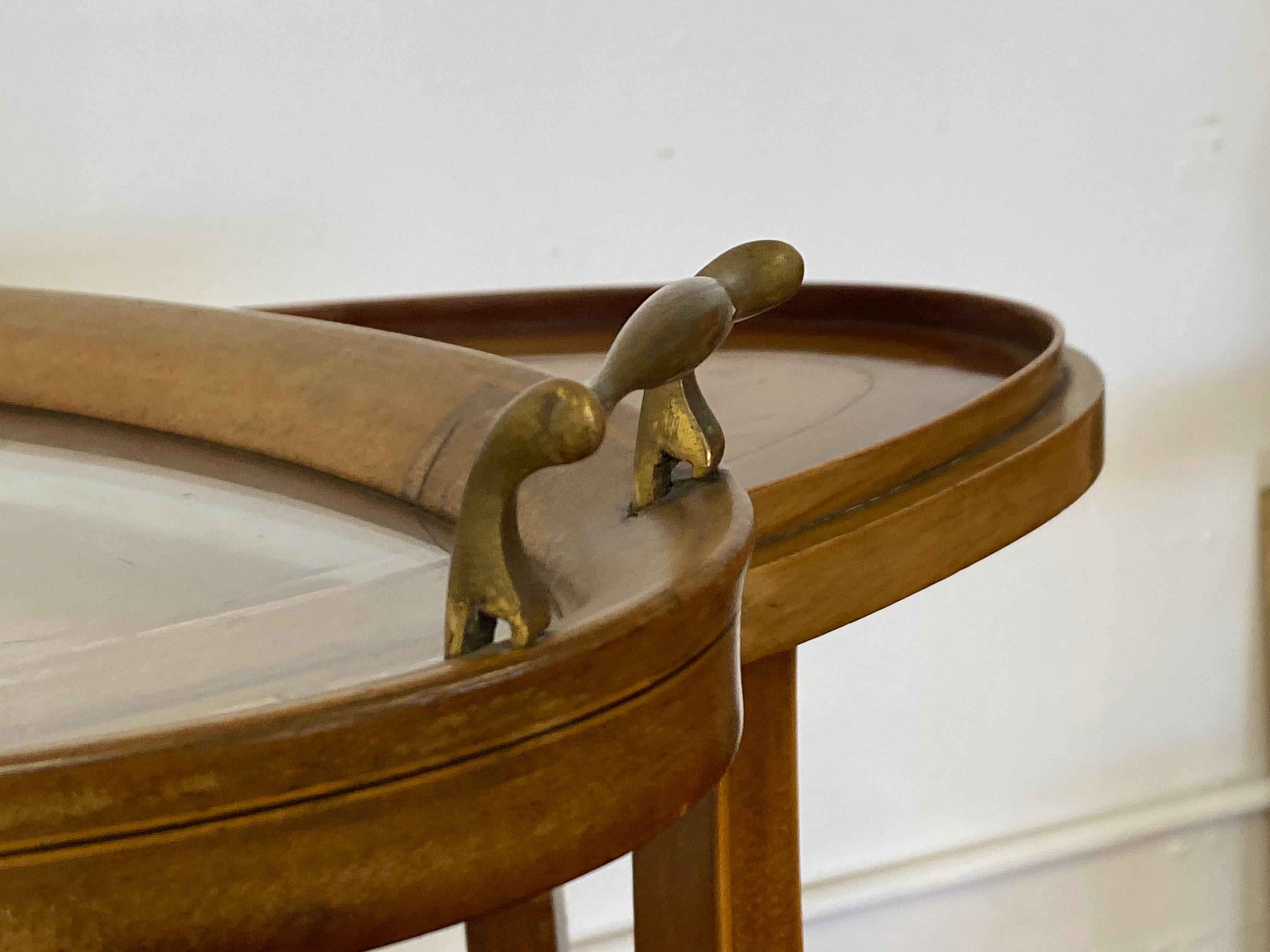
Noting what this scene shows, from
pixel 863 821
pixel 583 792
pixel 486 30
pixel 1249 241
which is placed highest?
pixel 486 30

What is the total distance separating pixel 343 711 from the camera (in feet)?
0.61

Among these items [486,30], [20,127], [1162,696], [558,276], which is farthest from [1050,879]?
[20,127]

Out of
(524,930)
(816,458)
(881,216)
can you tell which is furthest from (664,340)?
(881,216)

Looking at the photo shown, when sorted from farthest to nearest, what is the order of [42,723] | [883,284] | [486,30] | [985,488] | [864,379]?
[486,30]
[883,284]
[864,379]
[985,488]
[42,723]

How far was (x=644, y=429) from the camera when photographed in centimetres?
29

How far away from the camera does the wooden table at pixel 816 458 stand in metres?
0.42

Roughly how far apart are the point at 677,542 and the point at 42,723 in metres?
0.12

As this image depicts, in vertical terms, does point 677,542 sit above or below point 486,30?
below

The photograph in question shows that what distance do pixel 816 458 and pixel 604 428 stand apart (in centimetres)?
25

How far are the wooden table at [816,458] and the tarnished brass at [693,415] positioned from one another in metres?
0.10

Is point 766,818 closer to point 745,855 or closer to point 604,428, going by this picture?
point 745,855

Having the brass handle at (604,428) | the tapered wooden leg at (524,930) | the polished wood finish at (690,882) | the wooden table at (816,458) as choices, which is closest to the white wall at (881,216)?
the wooden table at (816,458)

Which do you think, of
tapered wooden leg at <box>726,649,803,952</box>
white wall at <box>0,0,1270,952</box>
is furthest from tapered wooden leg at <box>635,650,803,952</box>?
white wall at <box>0,0,1270,952</box>

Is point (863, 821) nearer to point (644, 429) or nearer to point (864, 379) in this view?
point (864, 379)
